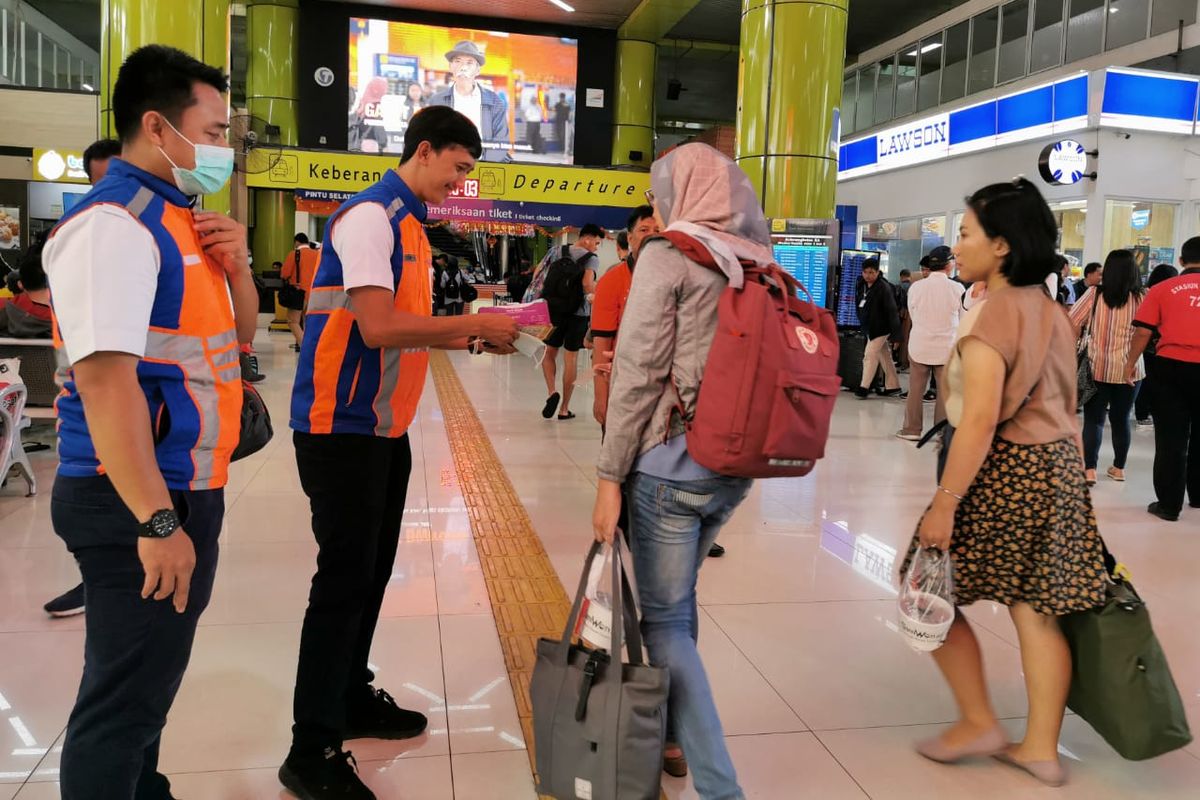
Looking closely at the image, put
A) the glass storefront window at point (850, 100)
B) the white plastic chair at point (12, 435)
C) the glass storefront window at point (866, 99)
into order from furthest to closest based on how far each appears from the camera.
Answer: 1. the glass storefront window at point (850, 100)
2. the glass storefront window at point (866, 99)
3. the white plastic chair at point (12, 435)

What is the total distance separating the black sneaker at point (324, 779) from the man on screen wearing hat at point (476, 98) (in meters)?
14.6

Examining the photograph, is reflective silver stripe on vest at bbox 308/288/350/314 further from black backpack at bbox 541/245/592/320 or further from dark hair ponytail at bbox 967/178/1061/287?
black backpack at bbox 541/245/592/320

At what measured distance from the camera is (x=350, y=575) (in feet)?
6.73

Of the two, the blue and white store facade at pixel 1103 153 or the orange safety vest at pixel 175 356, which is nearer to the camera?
the orange safety vest at pixel 175 356

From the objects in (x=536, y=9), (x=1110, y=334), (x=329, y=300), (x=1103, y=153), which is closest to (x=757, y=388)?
(x=329, y=300)

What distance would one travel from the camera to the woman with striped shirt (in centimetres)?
553

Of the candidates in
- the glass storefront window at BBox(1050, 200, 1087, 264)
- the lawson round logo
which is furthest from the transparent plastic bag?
the glass storefront window at BBox(1050, 200, 1087, 264)

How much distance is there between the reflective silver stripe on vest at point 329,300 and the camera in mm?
1994

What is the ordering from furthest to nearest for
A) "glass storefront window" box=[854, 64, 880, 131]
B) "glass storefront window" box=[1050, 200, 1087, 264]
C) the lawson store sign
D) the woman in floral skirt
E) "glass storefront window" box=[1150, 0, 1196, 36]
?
"glass storefront window" box=[854, 64, 880, 131]
"glass storefront window" box=[1050, 200, 1087, 264]
the lawson store sign
"glass storefront window" box=[1150, 0, 1196, 36]
the woman in floral skirt

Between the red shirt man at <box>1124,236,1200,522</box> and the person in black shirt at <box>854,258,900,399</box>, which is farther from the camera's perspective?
the person in black shirt at <box>854,258,900,399</box>

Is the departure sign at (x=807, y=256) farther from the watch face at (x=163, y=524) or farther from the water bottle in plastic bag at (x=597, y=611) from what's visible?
the watch face at (x=163, y=524)

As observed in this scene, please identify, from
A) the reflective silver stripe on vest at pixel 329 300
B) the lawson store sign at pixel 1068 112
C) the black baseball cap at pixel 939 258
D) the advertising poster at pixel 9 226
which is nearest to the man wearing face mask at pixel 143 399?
the reflective silver stripe on vest at pixel 329 300

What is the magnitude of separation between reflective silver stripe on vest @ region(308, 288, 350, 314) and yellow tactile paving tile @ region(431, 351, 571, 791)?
3.50 feet

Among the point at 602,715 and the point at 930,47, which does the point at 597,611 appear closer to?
the point at 602,715
